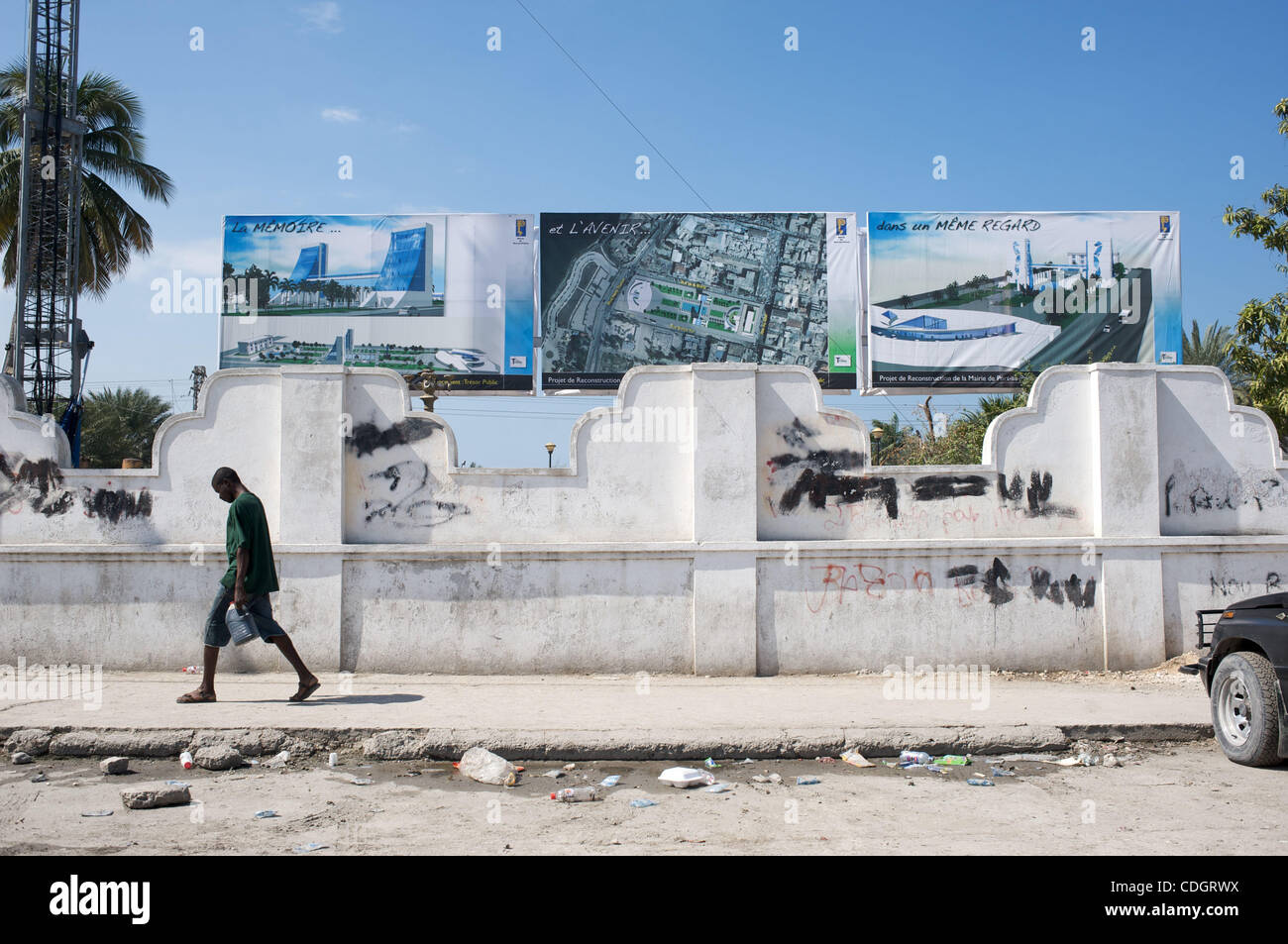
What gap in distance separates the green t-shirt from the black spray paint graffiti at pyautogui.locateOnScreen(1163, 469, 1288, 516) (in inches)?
328

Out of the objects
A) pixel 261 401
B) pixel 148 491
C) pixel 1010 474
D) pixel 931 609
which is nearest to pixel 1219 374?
pixel 1010 474

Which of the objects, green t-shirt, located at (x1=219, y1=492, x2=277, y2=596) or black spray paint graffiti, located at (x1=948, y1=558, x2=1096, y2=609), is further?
black spray paint graffiti, located at (x1=948, y1=558, x2=1096, y2=609)

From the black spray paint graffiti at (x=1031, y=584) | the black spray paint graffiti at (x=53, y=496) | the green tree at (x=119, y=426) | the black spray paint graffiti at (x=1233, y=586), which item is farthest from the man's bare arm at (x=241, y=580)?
the green tree at (x=119, y=426)

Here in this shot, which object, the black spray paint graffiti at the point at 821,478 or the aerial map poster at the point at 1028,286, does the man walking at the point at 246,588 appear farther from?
the aerial map poster at the point at 1028,286

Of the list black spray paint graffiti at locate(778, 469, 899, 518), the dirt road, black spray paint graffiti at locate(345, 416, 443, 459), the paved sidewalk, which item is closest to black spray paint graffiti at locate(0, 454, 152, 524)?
the paved sidewalk

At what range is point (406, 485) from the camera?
9125 mm

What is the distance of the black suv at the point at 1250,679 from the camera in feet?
19.0

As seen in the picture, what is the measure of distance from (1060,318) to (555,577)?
47.5 feet

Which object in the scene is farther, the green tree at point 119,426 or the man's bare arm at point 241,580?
the green tree at point 119,426

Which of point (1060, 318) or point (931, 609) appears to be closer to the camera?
point (931, 609)

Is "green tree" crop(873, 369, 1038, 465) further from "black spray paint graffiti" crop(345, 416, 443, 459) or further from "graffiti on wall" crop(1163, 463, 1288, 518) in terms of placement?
"black spray paint graffiti" crop(345, 416, 443, 459)

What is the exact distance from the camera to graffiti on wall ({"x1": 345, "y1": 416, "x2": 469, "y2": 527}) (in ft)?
29.9

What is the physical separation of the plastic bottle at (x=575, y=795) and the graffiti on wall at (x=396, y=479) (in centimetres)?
410
